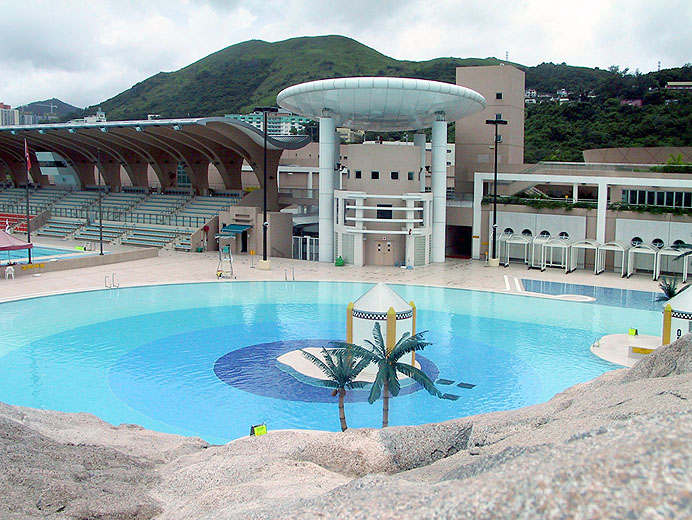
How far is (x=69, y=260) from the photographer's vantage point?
124ft

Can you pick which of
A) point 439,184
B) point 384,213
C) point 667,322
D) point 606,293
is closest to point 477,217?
point 439,184

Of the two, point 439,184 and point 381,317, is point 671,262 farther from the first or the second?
point 381,317

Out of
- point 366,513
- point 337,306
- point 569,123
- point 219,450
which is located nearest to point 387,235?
point 337,306

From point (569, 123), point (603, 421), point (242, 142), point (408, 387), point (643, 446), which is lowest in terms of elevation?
point (408, 387)

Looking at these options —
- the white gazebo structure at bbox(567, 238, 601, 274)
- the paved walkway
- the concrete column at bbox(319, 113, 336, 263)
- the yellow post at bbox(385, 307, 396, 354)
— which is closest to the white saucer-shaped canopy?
the concrete column at bbox(319, 113, 336, 263)

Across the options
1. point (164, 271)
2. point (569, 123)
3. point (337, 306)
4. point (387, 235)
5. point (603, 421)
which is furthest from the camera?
point (569, 123)

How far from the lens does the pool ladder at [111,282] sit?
32356 mm

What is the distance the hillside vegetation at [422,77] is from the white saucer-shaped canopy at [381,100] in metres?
32.1

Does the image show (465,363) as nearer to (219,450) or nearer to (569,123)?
(219,450)

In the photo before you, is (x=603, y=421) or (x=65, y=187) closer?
(x=603, y=421)

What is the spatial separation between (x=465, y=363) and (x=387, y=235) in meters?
19.6

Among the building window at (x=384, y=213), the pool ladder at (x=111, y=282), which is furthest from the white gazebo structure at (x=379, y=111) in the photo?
the pool ladder at (x=111, y=282)

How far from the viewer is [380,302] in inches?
746

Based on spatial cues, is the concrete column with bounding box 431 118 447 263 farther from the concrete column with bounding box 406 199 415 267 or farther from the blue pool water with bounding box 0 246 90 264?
the blue pool water with bounding box 0 246 90 264
